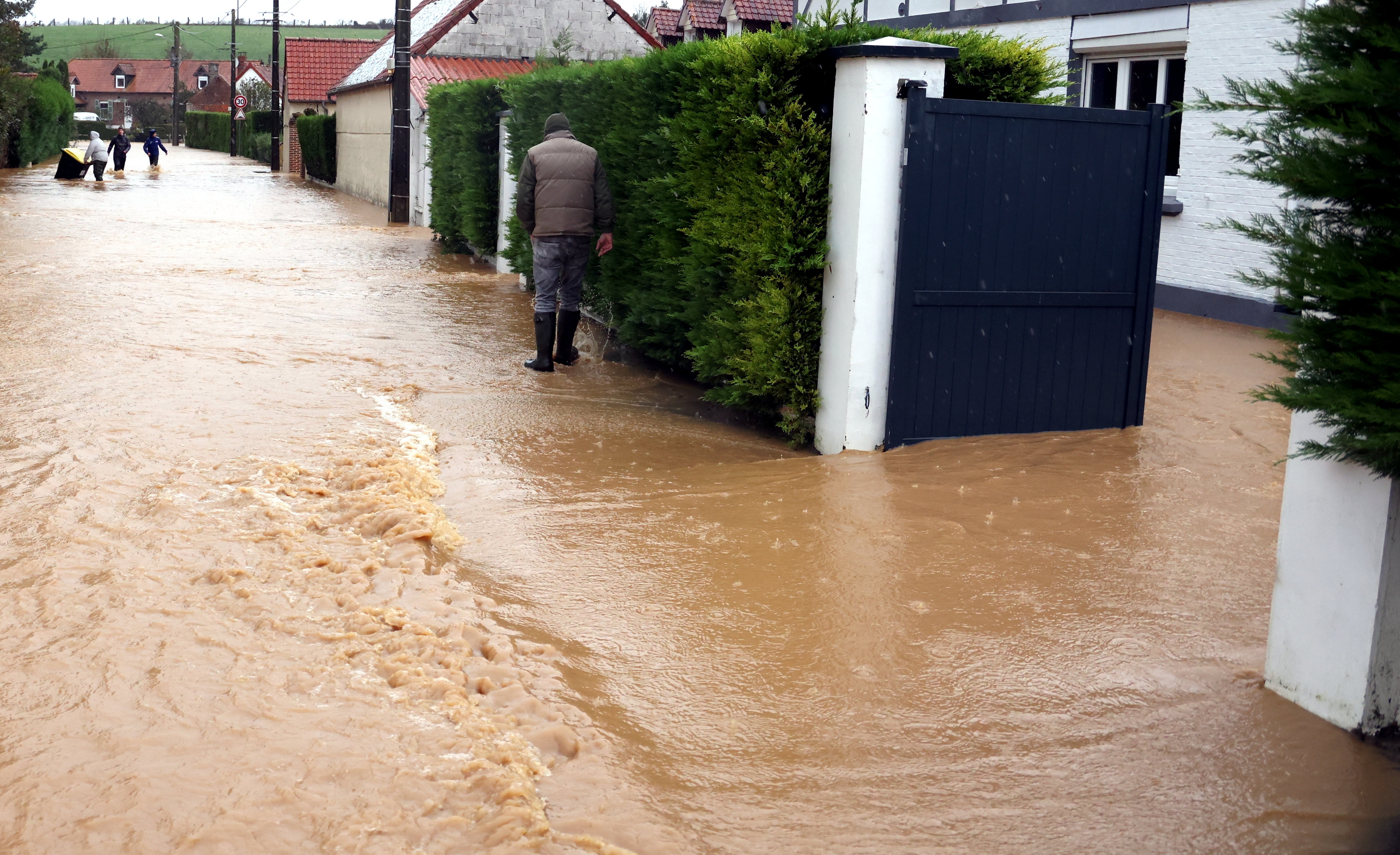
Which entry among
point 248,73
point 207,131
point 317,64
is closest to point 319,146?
point 317,64

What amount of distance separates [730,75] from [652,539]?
3.10 meters

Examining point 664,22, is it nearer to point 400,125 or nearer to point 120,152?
point 120,152

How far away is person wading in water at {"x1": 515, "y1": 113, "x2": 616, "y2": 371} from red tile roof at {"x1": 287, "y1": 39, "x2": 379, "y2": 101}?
45730 millimetres

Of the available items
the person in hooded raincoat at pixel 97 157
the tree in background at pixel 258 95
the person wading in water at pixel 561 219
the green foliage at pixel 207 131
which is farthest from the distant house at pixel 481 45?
the tree in background at pixel 258 95

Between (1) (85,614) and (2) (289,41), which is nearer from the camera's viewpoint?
(1) (85,614)

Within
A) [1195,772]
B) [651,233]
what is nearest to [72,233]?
[651,233]

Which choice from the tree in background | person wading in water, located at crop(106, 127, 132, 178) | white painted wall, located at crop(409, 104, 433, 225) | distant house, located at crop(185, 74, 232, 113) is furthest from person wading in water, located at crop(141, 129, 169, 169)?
distant house, located at crop(185, 74, 232, 113)

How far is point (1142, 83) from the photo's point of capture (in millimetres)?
14859

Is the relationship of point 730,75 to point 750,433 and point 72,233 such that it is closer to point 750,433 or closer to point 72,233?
point 750,433

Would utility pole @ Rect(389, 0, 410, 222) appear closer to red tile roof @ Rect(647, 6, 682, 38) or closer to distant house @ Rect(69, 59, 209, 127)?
red tile roof @ Rect(647, 6, 682, 38)

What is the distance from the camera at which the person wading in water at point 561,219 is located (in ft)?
31.6

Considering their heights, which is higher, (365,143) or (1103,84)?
(1103,84)

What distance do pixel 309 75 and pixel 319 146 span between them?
38.6ft

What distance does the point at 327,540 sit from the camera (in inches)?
214
